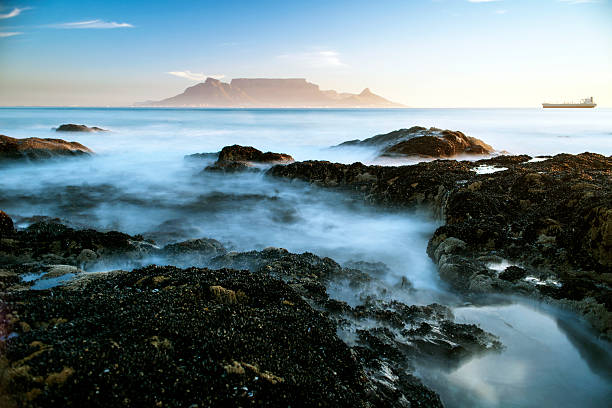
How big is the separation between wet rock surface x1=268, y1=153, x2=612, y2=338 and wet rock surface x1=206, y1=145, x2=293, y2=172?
1017cm

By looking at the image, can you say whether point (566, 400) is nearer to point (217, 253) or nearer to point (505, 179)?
point (217, 253)

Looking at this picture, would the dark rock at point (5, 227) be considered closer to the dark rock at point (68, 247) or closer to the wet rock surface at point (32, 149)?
the dark rock at point (68, 247)

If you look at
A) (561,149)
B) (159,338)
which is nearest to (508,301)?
(159,338)

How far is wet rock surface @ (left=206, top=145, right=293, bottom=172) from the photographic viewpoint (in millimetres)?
20672

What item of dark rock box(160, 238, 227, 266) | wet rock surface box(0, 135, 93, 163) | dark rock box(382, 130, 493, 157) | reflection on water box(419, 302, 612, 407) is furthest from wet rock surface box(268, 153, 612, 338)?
wet rock surface box(0, 135, 93, 163)

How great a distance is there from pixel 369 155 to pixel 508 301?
2009cm

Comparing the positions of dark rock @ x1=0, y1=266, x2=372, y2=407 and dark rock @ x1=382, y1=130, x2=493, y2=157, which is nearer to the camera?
dark rock @ x1=0, y1=266, x2=372, y2=407

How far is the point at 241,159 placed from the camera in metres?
21.6

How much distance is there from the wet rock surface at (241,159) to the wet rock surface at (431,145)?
305 inches

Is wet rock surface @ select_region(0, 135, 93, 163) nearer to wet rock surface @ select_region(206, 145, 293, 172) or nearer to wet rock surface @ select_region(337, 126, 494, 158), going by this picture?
wet rock surface @ select_region(206, 145, 293, 172)

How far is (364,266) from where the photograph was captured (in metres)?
8.32

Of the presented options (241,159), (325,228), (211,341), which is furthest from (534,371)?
(241,159)

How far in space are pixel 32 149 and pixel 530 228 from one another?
27873 mm

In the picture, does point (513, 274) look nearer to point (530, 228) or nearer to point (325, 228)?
point (530, 228)
